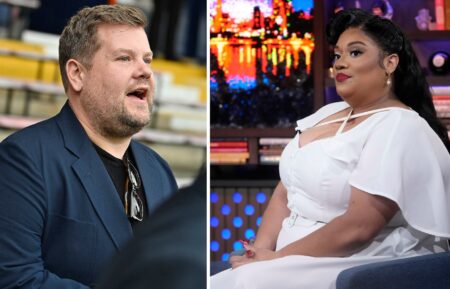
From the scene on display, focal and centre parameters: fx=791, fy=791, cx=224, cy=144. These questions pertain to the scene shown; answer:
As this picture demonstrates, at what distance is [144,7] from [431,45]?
2313 millimetres

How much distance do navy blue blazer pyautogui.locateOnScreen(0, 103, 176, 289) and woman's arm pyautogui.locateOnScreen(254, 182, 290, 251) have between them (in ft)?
2.09

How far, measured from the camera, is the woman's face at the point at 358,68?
7.60 feet

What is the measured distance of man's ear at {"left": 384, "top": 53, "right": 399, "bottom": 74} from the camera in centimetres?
231

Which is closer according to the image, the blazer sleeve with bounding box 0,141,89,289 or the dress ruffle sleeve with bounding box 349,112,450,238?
the blazer sleeve with bounding box 0,141,89,289

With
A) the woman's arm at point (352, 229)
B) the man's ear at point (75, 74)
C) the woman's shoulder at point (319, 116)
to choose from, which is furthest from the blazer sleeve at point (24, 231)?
the woman's shoulder at point (319, 116)

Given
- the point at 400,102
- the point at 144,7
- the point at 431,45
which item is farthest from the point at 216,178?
the point at 144,7

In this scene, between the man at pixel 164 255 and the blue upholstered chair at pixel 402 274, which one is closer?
the man at pixel 164 255

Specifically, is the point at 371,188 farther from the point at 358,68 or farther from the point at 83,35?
the point at 83,35

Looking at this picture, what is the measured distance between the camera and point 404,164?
217 centimetres

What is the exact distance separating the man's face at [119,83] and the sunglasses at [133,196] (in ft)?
0.29

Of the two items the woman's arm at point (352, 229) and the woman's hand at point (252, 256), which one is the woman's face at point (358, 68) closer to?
the woman's arm at point (352, 229)

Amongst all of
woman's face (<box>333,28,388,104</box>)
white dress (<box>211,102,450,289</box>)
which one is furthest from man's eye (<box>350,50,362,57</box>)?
white dress (<box>211,102,450,289</box>)

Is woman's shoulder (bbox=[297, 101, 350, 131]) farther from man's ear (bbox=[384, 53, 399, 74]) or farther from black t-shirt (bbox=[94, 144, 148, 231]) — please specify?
black t-shirt (bbox=[94, 144, 148, 231])

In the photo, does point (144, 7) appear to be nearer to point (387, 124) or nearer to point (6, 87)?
point (6, 87)
